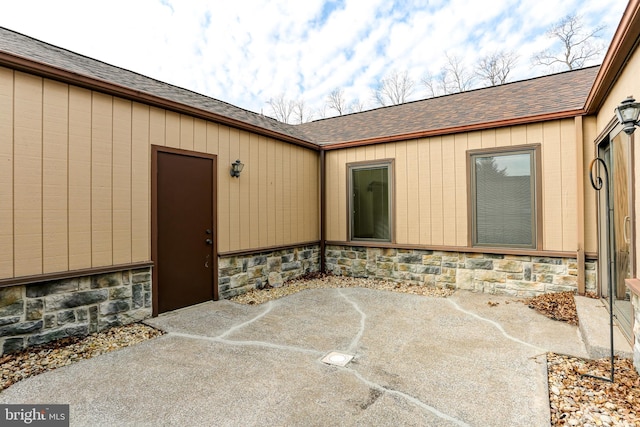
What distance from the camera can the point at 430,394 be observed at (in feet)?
7.34

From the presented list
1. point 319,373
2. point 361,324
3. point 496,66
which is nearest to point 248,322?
point 361,324

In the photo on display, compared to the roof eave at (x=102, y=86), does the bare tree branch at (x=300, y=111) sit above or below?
above

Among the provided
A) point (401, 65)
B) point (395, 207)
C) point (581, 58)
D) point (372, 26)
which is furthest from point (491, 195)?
point (401, 65)

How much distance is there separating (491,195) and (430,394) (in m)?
3.66

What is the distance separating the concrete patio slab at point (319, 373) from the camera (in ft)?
6.64

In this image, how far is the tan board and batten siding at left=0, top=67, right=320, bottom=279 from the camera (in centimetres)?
283

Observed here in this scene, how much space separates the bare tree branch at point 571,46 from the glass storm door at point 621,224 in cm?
1088

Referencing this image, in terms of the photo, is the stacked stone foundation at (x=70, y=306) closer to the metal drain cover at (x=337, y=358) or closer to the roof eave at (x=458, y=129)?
the metal drain cover at (x=337, y=358)

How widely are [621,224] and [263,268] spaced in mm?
4590

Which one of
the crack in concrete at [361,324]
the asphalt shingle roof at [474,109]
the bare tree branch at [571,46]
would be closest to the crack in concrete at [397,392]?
the crack in concrete at [361,324]

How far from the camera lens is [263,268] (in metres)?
5.30

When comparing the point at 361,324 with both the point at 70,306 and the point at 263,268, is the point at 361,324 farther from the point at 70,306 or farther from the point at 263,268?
the point at 70,306

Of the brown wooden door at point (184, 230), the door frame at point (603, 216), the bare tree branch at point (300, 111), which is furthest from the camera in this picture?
the bare tree branch at point (300, 111)

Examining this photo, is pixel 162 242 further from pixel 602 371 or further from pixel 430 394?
pixel 602 371
